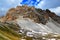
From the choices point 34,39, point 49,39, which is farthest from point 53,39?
point 34,39

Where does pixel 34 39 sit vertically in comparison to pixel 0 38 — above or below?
above

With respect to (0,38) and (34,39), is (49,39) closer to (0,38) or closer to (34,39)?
(34,39)

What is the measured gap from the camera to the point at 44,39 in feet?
643

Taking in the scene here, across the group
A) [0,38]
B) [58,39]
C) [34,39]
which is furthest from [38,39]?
[0,38]

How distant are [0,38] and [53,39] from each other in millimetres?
84808

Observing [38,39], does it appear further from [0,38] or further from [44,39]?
[0,38]

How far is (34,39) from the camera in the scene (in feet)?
630

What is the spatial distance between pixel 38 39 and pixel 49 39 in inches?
432

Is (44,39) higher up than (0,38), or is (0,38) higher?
(44,39)

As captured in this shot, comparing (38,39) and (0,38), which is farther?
(38,39)

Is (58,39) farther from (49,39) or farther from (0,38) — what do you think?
(0,38)

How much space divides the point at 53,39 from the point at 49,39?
12.4ft

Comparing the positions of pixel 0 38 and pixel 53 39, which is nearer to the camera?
pixel 0 38

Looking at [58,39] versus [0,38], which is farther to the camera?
[58,39]
